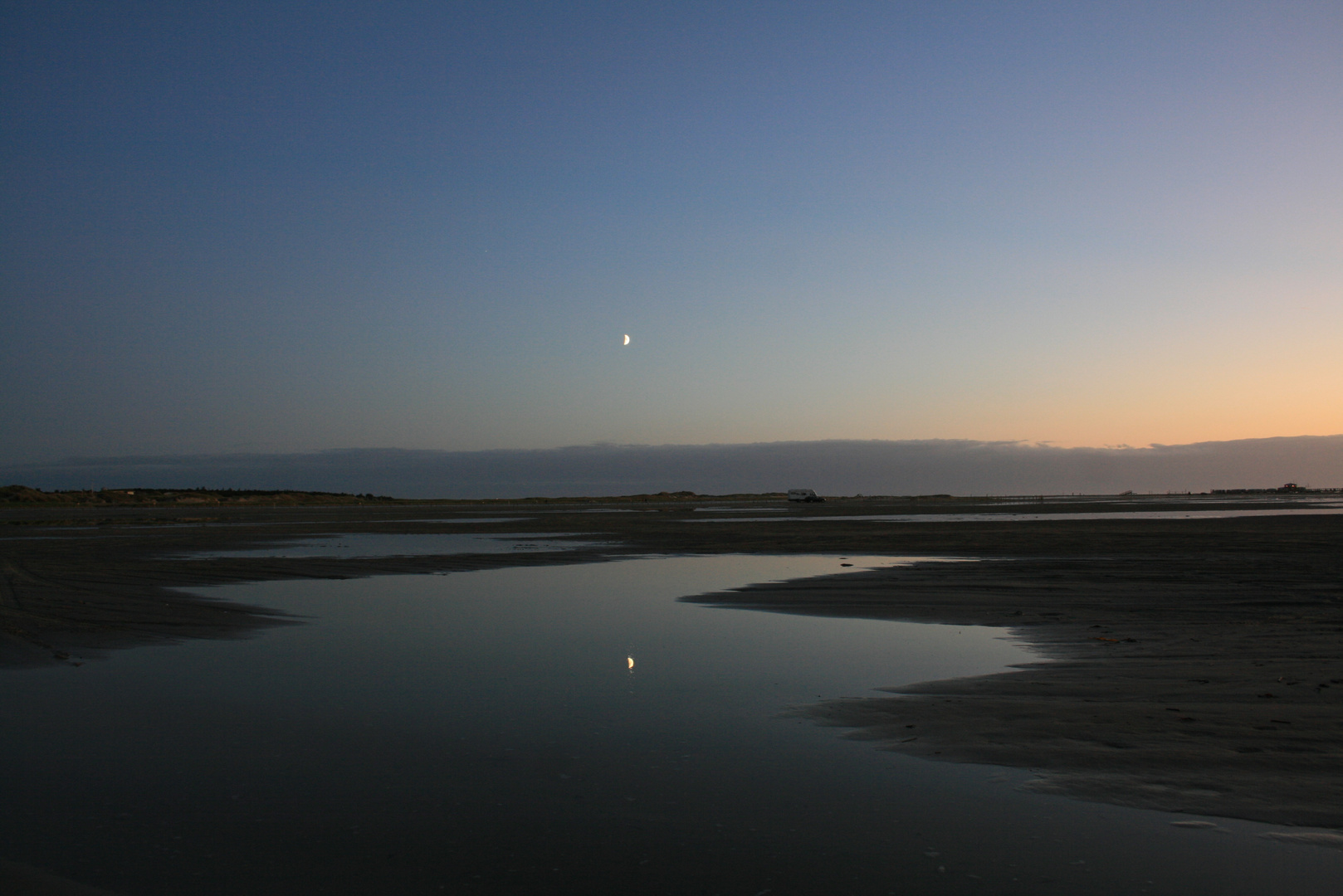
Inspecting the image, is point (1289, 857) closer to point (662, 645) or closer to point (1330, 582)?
point (662, 645)

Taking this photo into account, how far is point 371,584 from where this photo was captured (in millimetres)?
20609

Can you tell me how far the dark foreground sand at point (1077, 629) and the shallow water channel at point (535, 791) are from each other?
65 cm

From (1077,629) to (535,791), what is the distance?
9698 mm

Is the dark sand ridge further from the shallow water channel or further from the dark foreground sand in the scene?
the shallow water channel

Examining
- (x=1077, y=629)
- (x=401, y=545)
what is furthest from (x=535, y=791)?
(x=401, y=545)

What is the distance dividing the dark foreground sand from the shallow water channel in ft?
2.14

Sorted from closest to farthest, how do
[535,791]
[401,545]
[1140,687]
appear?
[535,791]
[1140,687]
[401,545]

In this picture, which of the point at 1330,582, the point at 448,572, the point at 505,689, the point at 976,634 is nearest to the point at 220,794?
the point at 505,689

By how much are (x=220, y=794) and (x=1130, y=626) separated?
39.2ft

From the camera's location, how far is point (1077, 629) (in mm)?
13141

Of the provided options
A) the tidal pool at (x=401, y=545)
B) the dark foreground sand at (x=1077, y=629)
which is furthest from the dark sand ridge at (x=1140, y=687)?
the tidal pool at (x=401, y=545)

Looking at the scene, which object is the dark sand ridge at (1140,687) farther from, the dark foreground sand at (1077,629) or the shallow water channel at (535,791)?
the shallow water channel at (535,791)

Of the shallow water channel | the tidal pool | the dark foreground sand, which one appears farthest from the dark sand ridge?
the tidal pool

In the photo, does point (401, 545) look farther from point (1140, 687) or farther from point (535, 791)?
point (535, 791)
